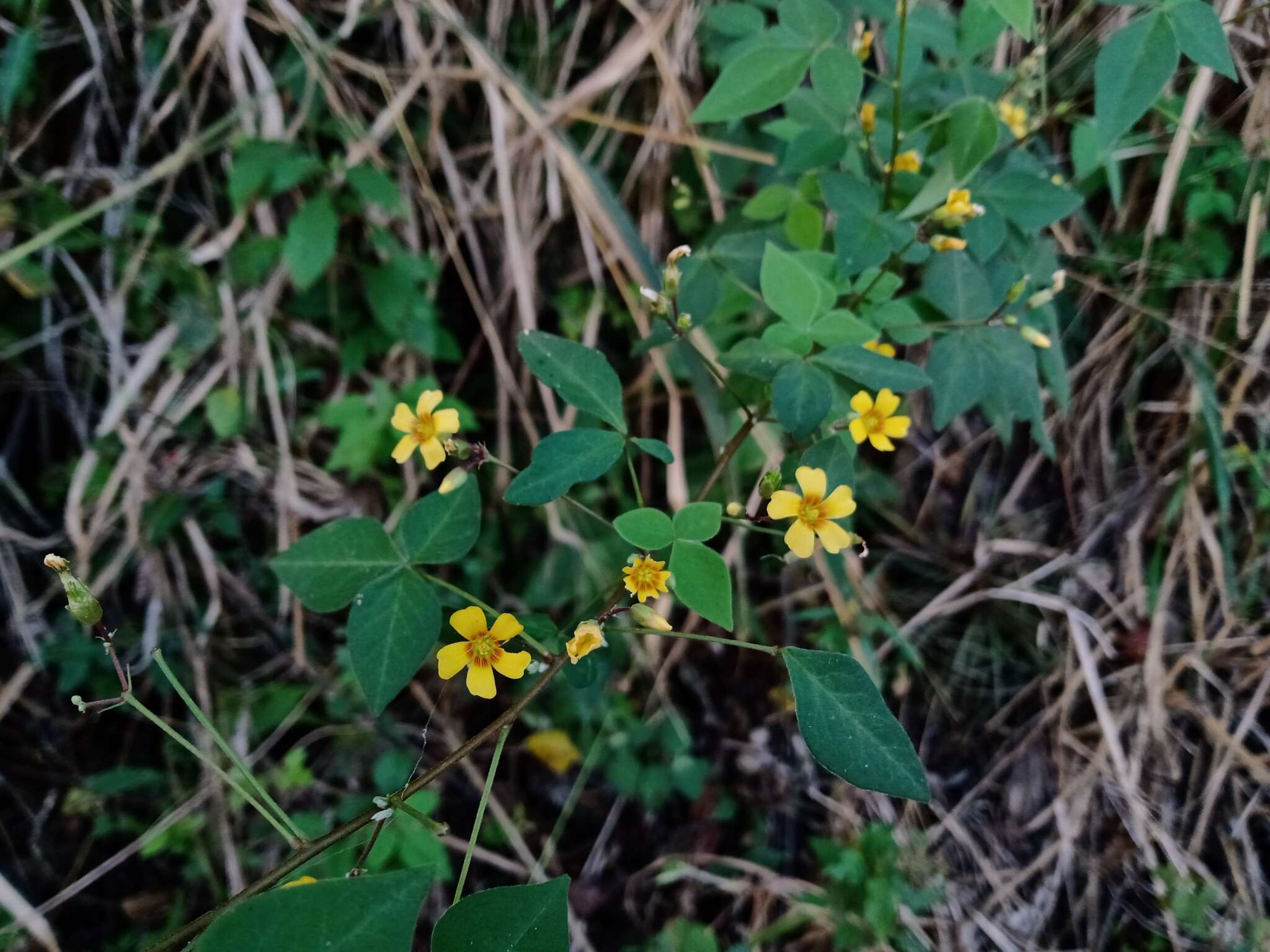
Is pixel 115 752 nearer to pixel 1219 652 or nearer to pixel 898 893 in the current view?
pixel 898 893

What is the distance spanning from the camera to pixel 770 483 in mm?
894

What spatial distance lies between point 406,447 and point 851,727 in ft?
2.06

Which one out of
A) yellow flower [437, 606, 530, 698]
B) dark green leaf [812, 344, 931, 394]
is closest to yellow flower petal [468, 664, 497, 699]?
yellow flower [437, 606, 530, 698]

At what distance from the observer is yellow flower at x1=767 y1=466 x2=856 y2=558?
0.86m

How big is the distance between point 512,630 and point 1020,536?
60.9 inches

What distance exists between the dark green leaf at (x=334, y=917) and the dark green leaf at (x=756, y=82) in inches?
40.6

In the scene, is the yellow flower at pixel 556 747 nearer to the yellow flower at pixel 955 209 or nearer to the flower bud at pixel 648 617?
the flower bud at pixel 648 617

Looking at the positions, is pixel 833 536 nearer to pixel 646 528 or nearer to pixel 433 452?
pixel 646 528

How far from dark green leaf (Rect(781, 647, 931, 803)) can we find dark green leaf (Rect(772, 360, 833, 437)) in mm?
266

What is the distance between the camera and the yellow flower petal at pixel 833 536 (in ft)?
2.87

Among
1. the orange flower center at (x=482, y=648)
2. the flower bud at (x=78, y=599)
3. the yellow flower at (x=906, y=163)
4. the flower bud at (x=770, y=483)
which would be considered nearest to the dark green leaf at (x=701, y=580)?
the flower bud at (x=770, y=483)

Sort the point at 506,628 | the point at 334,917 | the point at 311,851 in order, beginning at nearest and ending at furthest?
the point at 334,917 → the point at 311,851 → the point at 506,628

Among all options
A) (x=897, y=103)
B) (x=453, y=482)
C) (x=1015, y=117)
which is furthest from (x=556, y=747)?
(x=1015, y=117)

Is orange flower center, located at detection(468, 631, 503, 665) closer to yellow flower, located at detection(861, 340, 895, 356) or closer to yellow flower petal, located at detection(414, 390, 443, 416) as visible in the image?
yellow flower petal, located at detection(414, 390, 443, 416)
